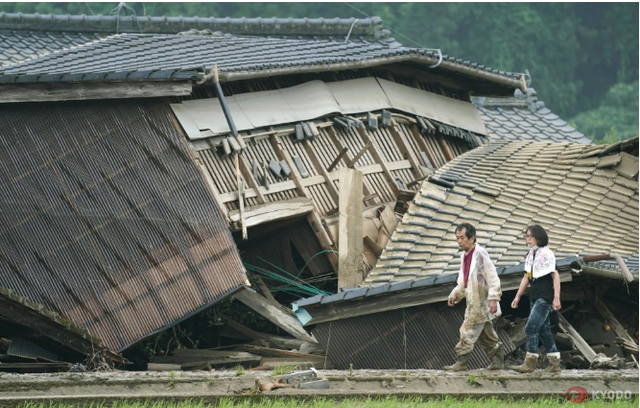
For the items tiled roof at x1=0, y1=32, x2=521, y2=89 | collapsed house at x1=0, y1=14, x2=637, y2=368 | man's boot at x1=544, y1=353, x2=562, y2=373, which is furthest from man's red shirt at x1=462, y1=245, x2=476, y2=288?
tiled roof at x1=0, y1=32, x2=521, y2=89

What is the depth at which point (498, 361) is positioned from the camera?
13.4m

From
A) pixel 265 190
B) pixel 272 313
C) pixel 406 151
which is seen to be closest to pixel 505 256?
pixel 272 313

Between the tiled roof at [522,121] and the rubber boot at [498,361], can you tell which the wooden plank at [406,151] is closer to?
the tiled roof at [522,121]

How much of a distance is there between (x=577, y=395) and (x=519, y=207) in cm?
570

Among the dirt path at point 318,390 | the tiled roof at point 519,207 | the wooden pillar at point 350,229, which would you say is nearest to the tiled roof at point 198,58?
the wooden pillar at point 350,229

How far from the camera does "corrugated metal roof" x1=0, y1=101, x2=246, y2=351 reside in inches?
595

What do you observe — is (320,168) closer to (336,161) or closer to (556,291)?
(336,161)

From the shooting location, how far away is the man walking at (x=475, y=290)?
12.7m

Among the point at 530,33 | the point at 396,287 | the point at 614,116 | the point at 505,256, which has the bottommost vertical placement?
the point at 396,287

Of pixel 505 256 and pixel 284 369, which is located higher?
pixel 505 256

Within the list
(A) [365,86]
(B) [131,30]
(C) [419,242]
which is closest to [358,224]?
(C) [419,242]

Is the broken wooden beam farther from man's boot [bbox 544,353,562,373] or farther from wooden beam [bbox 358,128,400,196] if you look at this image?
wooden beam [bbox 358,128,400,196]

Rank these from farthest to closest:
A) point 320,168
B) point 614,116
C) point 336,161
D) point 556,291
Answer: point 614,116 → point 336,161 → point 320,168 → point 556,291

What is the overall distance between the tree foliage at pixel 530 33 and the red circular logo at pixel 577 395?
46785 millimetres
